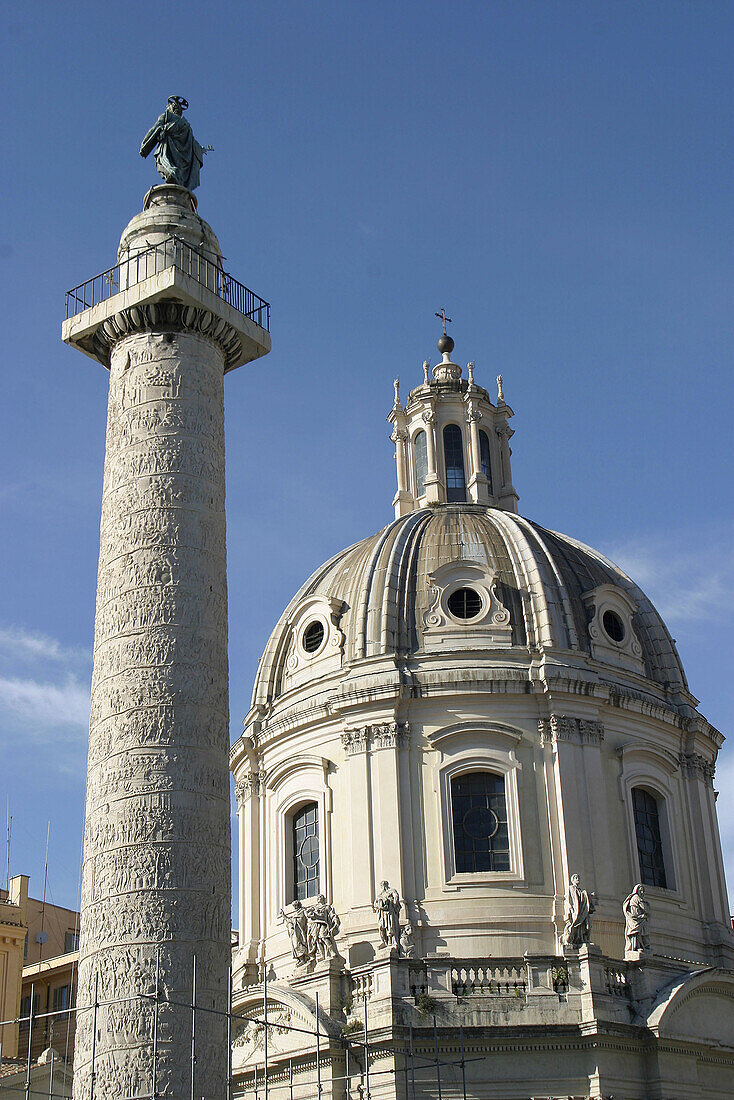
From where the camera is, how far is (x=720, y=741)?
42.3 m

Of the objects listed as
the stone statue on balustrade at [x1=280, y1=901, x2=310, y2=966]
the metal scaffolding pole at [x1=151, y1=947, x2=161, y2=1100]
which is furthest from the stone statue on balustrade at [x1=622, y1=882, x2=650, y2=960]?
the metal scaffolding pole at [x1=151, y1=947, x2=161, y2=1100]

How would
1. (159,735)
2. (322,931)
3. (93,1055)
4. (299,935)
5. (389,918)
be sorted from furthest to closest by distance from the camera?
1. (299,935)
2. (322,931)
3. (389,918)
4. (159,735)
5. (93,1055)

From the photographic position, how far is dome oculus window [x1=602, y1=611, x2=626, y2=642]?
4106cm

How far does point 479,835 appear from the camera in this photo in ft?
120

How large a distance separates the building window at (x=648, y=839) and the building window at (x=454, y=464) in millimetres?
12120

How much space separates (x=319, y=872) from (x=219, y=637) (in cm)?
1922

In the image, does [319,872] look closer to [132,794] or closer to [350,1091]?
[350,1091]

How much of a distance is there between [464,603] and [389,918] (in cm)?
1056

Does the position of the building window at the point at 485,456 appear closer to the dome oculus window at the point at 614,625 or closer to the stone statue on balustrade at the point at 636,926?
the dome oculus window at the point at 614,625

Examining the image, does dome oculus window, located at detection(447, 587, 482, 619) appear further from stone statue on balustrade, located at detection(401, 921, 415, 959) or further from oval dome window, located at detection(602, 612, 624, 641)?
stone statue on balustrade, located at detection(401, 921, 415, 959)

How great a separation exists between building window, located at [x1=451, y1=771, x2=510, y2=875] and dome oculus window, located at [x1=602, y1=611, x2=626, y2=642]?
6.38 meters

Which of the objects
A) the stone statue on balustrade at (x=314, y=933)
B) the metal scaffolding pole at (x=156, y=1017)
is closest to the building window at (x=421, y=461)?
the stone statue on balustrade at (x=314, y=933)

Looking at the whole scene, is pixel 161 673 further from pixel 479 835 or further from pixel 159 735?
pixel 479 835

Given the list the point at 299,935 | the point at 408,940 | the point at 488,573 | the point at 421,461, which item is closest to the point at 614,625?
the point at 488,573
